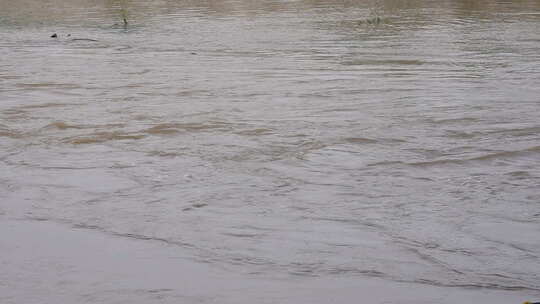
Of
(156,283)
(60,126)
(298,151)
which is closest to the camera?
(156,283)

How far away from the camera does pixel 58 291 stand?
118 inches

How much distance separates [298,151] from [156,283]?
2076 mm

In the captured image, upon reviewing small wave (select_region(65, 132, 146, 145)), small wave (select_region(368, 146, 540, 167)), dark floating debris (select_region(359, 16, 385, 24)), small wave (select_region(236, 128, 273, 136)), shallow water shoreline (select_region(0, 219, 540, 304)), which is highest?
shallow water shoreline (select_region(0, 219, 540, 304))

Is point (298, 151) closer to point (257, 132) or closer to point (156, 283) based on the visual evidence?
point (257, 132)

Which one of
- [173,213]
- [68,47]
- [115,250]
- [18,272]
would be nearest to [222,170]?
[173,213]

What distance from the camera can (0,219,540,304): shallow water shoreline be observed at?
2.92m

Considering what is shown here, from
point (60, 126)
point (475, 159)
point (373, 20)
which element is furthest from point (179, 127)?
point (373, 20)

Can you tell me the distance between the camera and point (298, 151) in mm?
4980

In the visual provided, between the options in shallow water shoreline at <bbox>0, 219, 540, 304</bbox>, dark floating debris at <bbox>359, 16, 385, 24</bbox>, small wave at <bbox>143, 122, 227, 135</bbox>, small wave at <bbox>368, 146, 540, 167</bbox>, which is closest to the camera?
shallow water shoreline at <bbox>0, 219, 540, 304</bbox>

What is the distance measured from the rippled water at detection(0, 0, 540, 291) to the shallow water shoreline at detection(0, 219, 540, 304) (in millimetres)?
93

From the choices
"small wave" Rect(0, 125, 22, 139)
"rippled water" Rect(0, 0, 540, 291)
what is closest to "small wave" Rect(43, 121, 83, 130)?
"rippled water" Rect(0, 0, 540, 291)

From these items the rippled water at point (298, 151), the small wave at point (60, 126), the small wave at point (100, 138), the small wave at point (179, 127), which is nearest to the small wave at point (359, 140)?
the rippled water at point (298, 151)

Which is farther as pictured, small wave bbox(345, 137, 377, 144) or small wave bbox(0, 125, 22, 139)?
small wave bbox(0, 125, 22, 139)

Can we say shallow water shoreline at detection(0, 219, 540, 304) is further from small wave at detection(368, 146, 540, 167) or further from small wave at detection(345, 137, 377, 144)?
small wave at detection(345, 137, 377, 144)
